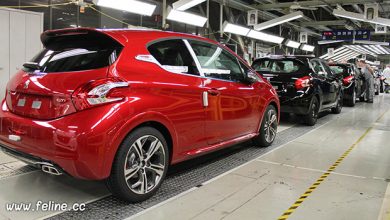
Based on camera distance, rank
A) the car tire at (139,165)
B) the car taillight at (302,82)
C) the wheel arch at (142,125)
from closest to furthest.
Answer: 1. the wheel arch at (142,125)
2. the car tire at (139,165)
3. the car taillight at (302,82)

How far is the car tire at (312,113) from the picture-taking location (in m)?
6.80

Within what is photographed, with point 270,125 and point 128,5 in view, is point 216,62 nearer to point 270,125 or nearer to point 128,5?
point 270,125

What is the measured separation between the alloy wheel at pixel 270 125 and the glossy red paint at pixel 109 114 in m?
1.51

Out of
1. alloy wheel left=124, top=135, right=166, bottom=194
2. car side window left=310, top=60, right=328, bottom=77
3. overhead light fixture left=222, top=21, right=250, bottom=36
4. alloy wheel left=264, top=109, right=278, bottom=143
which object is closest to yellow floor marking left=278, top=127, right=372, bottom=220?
alloy wheel left=264, top=109, right=278, bottom=143

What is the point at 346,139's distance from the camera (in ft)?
19.5

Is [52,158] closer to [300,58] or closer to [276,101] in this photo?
[276,101]

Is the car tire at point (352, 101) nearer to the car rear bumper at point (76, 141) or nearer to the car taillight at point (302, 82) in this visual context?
the car taillight at point (302, 82)

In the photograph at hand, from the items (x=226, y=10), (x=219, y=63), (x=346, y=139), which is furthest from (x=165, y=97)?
(x=226, y=10)

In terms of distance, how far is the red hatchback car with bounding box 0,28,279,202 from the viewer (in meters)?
2.55

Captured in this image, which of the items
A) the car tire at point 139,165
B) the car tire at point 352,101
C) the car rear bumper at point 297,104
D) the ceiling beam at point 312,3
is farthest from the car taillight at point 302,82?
the ceiling beam at point 312,3

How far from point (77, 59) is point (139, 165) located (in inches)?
39.4

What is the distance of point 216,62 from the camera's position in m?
3.93

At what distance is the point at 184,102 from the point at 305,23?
1656 cm

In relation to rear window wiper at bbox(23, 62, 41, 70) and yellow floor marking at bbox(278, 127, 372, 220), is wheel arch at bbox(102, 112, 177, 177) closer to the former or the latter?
rear window wiper at bbox(23, 62, 41, 70)
